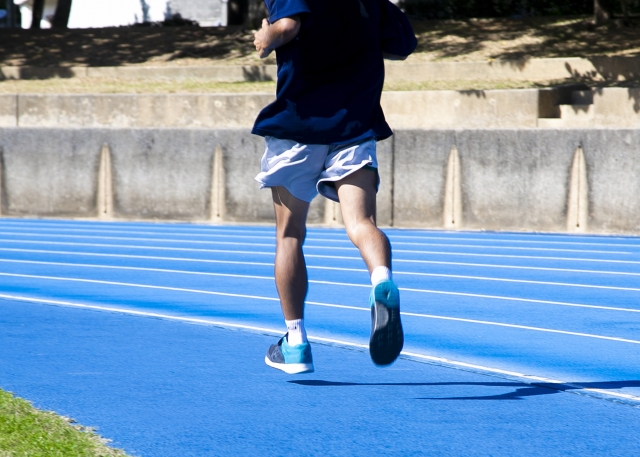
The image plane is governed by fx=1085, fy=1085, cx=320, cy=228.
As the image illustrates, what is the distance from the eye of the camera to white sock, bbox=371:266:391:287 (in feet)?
13.1

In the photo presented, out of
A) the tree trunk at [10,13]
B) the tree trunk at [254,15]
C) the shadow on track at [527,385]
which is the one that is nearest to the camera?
the shadow on track at [527,385]

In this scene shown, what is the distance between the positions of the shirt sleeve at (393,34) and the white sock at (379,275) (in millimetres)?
959

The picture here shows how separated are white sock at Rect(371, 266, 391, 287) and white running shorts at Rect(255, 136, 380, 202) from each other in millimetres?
389

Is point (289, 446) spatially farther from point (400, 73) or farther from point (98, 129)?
point (400, 73)

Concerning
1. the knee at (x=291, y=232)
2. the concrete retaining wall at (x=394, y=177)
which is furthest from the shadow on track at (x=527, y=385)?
the concrete retaining wall at (x=394, y=177)

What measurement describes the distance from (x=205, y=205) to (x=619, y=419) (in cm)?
1145

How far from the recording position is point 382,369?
16.9 ft

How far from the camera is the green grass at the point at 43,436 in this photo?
360 cm

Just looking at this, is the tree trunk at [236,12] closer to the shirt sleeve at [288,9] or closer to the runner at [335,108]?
the runner at [335,108]

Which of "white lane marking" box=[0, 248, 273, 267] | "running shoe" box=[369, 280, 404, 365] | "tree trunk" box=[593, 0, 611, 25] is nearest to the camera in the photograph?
"running shoe" box=[369, 280, 404, 365]

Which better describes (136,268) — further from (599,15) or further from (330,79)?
(599,15)

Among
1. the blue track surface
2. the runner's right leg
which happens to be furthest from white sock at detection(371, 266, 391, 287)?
the blue track surface

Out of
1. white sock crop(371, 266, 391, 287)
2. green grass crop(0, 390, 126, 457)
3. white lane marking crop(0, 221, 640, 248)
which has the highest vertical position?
white sock crop(371, 266, 391, 287)

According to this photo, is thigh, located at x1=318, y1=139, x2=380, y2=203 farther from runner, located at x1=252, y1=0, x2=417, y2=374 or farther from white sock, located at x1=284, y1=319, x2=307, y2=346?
white sock, located at x1=284, y1=319, x2=307, y2=346
